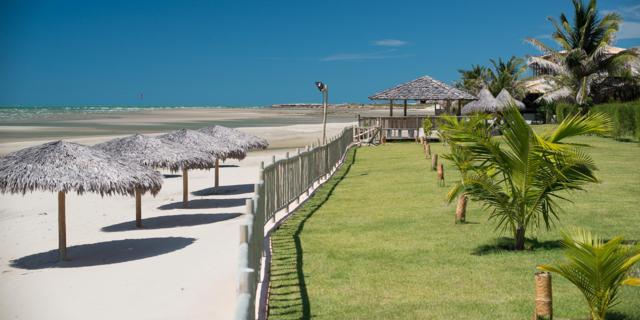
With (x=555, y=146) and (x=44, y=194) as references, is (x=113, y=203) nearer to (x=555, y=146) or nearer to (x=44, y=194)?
(x=44, y=194)

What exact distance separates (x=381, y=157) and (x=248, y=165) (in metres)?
4.88

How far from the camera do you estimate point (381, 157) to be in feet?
75.2

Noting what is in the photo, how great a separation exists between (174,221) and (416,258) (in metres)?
6.44

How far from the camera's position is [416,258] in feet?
25.8

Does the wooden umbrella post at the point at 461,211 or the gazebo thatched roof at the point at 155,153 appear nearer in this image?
the wooden umbrella post at the point at 461,211

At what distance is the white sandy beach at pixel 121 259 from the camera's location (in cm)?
743

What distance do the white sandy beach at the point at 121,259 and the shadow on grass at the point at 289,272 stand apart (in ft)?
1.85

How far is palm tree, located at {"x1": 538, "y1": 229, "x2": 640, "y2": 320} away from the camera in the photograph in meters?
4.74

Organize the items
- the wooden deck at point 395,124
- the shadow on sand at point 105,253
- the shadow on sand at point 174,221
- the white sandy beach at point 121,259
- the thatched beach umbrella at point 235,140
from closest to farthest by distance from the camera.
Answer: the white sandy beach at point 121,259, the shadow on sand at point 105,253, the shadow on sand at point 174,221, the thatched beach umbrella at point 235,140, the wooden deck at point 395,124

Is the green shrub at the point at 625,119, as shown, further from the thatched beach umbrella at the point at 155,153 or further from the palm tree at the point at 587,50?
the thatched beach umbrella at the point at 155,153

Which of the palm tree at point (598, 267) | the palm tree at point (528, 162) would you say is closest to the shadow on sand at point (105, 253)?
the palm tree at point (528, 162)

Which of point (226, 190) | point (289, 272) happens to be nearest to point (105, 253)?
point (289, 272)

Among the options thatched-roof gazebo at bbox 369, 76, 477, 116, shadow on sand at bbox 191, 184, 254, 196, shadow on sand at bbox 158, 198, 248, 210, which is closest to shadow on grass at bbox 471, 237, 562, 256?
shadow on sand at bbox 158, 198, 248, 210

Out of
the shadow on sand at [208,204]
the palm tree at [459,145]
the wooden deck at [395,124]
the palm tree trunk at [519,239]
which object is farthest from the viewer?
the wooden deck at [395,124]
